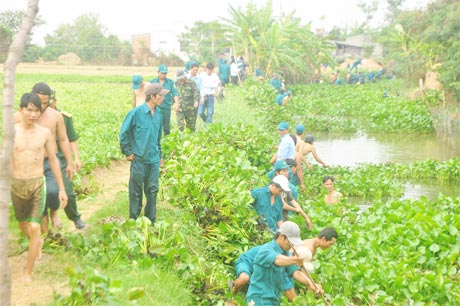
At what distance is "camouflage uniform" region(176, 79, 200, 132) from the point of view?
13.9m

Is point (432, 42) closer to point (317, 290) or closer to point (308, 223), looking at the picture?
point (308, 223)

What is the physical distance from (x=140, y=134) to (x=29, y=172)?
2097 millimetres

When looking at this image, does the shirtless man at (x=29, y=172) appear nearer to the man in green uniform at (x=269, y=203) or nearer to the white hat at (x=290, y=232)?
the white hat at (x=290, y=232)

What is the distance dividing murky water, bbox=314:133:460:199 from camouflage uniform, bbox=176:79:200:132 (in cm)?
566

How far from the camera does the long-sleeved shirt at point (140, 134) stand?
328 inches


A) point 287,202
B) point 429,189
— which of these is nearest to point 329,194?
point 287,202

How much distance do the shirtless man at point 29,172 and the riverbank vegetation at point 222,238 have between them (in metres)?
0.53

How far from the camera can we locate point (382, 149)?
2341cm

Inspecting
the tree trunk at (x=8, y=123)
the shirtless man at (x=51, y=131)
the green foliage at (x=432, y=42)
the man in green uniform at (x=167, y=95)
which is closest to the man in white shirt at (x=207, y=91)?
the man in green uniform at (x=167, y=95)

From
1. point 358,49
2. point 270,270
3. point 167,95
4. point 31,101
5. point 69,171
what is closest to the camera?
point 31,101

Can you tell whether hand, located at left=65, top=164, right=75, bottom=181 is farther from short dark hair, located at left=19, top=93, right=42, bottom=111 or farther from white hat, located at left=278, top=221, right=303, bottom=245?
white hat, located at left=278, top=221, right=303, bottom=245

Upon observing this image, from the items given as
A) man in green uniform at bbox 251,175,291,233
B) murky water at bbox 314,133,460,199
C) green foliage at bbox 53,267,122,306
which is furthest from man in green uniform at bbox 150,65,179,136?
green foliage at bbox 53,267,122,306

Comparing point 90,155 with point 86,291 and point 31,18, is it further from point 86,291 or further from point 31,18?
point 31,18

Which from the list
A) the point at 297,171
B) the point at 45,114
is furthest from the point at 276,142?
the point at 45,114
